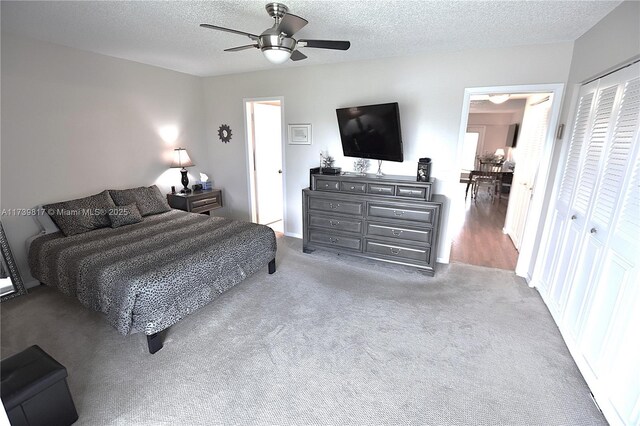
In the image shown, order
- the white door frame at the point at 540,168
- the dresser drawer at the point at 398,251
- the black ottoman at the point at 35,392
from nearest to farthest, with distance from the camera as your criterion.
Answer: the black ottoman at the point at 35,392
the white door frame at the point at 540,168
the dresser drawer at the point at 398,251

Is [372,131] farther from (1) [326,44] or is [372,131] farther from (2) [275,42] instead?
(2) [275,42]

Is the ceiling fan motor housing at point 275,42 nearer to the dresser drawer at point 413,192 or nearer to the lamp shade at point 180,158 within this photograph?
the dresser drawer at point 413,192

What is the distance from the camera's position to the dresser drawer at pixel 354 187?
11.6 ft

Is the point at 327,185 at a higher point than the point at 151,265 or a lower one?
higher

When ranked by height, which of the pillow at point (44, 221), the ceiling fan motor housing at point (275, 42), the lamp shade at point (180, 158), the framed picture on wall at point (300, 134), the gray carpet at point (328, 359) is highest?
the ceiling fan motor housing at point (275, 42)

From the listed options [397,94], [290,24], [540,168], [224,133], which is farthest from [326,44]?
[224,133]

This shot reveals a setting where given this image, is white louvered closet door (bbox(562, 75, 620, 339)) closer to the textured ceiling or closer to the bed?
the textured ceiling

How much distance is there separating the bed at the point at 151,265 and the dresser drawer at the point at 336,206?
82cm

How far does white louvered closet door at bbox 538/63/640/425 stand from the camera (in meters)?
1.62

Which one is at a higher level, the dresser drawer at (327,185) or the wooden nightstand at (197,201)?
the dresser drawer at (327,185)

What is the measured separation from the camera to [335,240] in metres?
3.78

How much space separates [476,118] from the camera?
9.48 metres

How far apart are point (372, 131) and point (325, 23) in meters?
1.29

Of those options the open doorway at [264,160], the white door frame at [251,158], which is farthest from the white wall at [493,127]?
the white door frame at [251,158]
